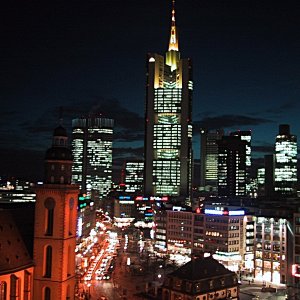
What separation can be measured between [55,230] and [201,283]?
27014mm

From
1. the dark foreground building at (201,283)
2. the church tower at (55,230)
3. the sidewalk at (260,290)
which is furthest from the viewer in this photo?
the sidewalk at (260,290)

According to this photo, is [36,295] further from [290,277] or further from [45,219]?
[290,277]

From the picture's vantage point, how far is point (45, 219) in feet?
207

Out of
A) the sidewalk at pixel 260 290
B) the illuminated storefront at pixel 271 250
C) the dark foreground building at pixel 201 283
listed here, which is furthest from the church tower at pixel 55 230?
the illuminated storefront at pixel 271 250

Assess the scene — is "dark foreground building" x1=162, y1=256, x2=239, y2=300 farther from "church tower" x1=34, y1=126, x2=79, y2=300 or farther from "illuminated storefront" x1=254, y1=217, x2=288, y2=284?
"illuminated storefront" x1=254, y1=217, x2=288, y2=284

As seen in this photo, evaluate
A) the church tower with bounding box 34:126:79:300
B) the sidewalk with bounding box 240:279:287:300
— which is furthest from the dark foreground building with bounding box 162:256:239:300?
the church tower with bounding box 34:126:79:300

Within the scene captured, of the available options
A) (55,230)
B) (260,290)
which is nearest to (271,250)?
(260,290)

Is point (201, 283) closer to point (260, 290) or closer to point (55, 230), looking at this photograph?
point (55, 230)

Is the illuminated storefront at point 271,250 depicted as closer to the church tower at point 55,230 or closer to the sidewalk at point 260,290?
the sidewalk at point 260,290

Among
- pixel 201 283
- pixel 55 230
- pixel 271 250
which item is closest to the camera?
pixel 55 230

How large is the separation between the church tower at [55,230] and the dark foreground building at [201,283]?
20.1 m

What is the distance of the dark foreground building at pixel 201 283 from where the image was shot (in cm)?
7581

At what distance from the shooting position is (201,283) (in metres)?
76.4

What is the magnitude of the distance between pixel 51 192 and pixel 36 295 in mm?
13317
